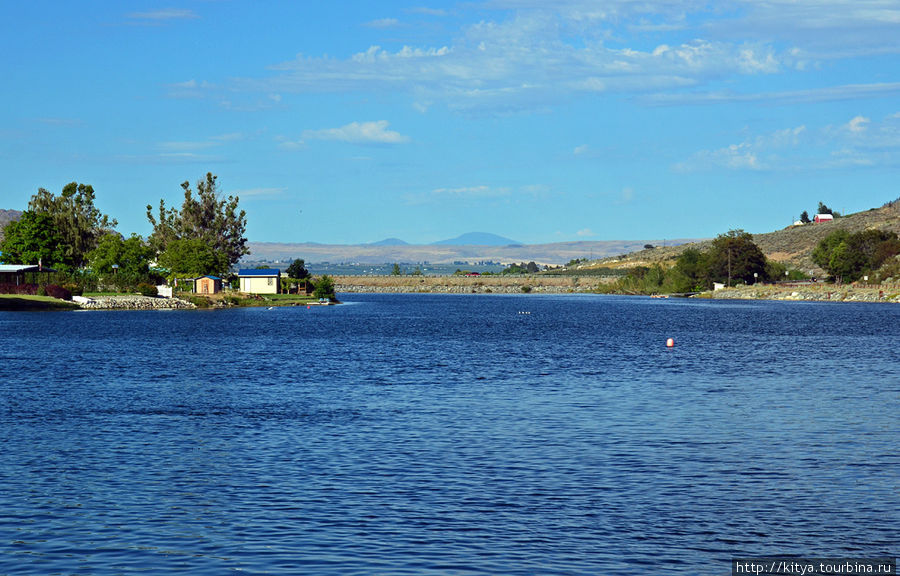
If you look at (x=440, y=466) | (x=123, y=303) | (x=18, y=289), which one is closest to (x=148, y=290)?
(x=123, y=303)

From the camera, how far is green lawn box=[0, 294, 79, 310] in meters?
141

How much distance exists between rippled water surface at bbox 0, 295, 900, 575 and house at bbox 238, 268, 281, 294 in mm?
123139

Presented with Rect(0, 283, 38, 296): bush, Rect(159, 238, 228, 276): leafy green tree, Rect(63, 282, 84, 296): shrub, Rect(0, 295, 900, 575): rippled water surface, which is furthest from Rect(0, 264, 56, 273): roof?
Rect(0, 295, 900, 575): rippled water surface

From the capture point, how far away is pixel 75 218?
613 feet

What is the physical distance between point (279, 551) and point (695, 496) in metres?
10.2

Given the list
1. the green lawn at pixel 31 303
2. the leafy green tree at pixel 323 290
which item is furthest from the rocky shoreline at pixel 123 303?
the leafy green tree at pixel 323 290

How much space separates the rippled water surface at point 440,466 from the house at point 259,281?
123139 millimetres

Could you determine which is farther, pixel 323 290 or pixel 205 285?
pixel 323 290

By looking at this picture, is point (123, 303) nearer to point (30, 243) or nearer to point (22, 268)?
point (22, 268)

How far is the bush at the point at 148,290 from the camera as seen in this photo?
513ft

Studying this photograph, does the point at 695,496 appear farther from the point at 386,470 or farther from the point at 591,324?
the point at 591,324

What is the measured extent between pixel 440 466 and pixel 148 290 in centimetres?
13851

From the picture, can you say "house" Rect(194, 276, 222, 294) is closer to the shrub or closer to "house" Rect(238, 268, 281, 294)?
"house" Rect(238, 268, 281, 294)

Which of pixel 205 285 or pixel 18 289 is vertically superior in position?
pixel 205 285
